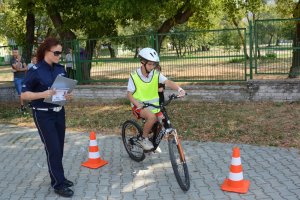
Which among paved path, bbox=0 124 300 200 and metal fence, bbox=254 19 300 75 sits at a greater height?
metal fence, bbox=254 19 300 75

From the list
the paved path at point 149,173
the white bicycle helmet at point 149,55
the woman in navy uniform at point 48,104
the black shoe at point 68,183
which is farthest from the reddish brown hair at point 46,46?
the paved path at point 149,173

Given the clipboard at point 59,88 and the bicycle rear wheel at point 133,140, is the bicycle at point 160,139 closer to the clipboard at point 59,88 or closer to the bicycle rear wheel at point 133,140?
the bicycle rear wheel at point 133,140

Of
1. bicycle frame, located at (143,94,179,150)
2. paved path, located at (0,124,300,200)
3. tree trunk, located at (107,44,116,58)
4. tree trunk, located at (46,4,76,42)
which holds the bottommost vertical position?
paved path, located at (0,124,300,200)

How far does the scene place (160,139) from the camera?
18.0 feet

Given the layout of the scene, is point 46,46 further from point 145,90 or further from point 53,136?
point 145,90

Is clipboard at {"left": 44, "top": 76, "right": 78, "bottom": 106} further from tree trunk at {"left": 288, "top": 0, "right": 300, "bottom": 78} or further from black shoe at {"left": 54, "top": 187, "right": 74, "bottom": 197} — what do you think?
tree trunk at {"left": 288, "top": 0, "right": 300, "bottom": 78}

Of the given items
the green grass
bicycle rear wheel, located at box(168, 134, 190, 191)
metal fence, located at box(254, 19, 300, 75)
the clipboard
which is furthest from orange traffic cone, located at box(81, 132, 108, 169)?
metal fence, located at box(254, 19, 300, 75)

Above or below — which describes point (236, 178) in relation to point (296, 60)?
below

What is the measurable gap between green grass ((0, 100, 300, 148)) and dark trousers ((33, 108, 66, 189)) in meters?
3.30

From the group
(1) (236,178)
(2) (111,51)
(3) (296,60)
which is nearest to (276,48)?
(3) (296,60)

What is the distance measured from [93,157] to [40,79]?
6.49 feet

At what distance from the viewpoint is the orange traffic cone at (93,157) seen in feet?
19.4

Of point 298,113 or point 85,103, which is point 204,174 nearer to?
point 298,113

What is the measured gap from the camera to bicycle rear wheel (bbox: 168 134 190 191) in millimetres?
4684
